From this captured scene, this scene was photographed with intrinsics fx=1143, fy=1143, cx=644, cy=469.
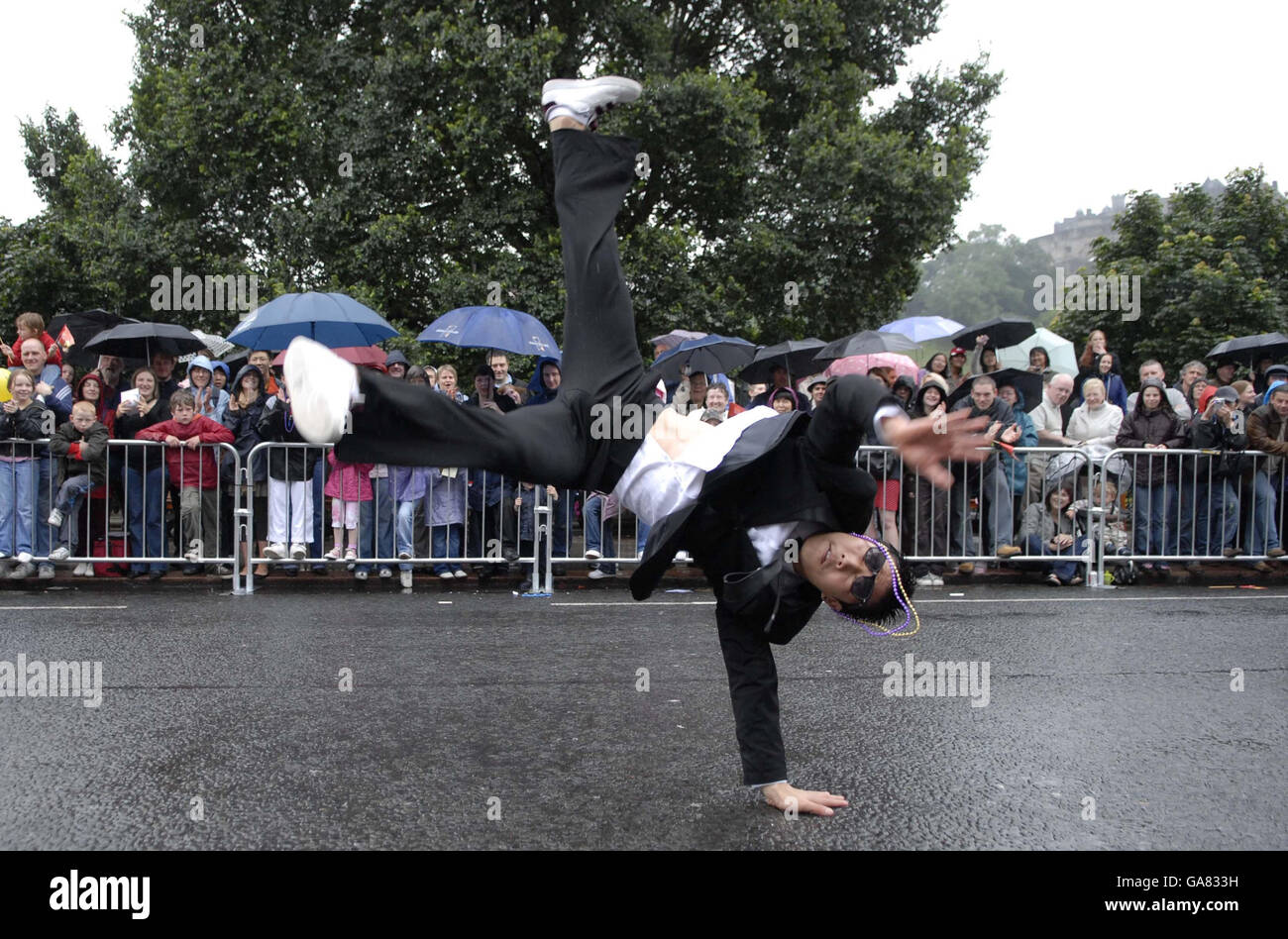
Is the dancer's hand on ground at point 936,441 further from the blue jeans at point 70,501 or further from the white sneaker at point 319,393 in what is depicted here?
the blue jeans at point 70,501

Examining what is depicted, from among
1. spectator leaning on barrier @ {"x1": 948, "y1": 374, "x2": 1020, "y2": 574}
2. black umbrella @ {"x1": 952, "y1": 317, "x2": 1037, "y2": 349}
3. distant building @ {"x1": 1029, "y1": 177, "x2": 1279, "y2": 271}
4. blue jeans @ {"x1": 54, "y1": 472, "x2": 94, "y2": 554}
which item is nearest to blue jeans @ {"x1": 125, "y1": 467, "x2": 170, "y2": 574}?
blue jeans @ {"x1": 54, "y1": 472, "x2": 94, "y2": 554}

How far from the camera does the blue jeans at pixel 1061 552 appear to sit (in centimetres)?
1052

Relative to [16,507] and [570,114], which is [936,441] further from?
[16,507]

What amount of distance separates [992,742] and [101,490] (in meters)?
8.06

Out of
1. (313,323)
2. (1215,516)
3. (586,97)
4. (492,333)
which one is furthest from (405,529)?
(1215,516)

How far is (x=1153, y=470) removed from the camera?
423 inches

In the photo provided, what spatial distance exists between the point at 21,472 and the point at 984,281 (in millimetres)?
87123

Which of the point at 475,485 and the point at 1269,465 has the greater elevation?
the point at 1269,465

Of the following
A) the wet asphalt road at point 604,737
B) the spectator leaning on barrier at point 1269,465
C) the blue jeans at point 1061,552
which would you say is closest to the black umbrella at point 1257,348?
the spectator leaning on barrier at point 1269,465

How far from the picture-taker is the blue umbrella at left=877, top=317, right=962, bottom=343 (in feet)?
39.7

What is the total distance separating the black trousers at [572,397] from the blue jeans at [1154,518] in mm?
7499

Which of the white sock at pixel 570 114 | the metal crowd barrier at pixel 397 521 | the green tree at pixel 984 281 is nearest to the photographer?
the white sock at pixel 570 114

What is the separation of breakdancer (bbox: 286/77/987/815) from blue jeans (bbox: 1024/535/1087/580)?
7020 millimetres
